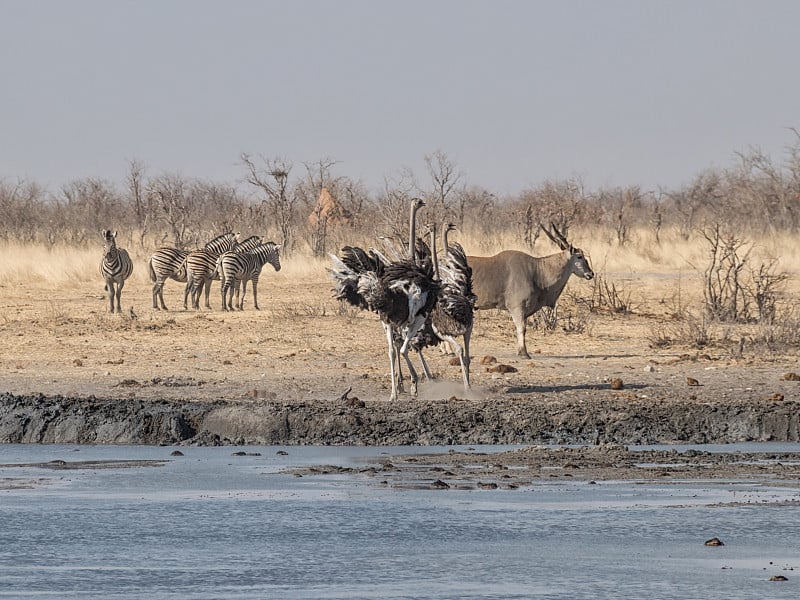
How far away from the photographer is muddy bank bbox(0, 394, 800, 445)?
11484mm

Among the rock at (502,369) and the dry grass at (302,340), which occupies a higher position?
the dry grass at (302,340)

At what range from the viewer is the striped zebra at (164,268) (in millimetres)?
25953

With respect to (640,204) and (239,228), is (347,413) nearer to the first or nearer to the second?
(239,228)

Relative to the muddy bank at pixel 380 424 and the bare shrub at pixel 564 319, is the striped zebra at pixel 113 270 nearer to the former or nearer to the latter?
the bare shrub at pixel 564 319

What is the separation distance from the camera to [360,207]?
46156 millimetres

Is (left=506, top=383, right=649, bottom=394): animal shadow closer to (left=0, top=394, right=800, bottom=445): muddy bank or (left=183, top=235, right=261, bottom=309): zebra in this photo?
(left=0, top=394, right=800, bottom=445): muddy bank

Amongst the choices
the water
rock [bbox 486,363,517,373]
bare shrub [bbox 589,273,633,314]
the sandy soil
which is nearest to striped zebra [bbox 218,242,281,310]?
the sandy soil

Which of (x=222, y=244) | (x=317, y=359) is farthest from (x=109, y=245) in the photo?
(x=317, y=359)

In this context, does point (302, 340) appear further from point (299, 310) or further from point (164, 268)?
point (164, 268)

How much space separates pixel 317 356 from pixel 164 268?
29.5 ft

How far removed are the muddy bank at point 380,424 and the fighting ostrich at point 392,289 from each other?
1.38m

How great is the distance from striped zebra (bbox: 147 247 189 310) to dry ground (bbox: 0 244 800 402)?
0.57 metres

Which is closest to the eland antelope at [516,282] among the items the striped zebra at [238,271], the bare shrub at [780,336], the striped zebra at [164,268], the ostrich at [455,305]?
the bare shrub at [780,336]

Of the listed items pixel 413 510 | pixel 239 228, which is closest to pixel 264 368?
pixel 413 510
